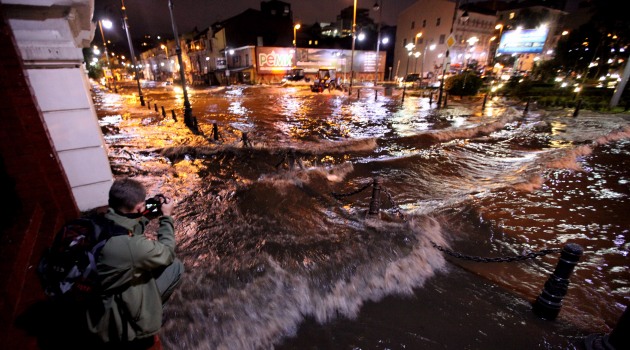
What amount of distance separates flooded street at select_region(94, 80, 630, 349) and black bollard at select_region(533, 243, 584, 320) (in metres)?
0.15

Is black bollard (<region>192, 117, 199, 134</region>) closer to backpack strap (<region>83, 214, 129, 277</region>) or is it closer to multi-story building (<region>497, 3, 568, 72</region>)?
backpack strap (<region>83, 214, 129, 277</region>)

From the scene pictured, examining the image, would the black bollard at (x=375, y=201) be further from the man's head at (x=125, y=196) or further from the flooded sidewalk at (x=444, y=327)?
the man's head at (x=125, y=196)

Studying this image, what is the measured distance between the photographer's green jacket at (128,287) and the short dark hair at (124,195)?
0.08 metres

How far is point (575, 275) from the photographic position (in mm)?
4555

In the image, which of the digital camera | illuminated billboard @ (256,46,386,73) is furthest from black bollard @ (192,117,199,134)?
illuminated billboard @ (256,46,386,73)

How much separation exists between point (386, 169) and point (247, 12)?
170ft

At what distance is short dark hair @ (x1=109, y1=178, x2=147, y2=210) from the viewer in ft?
7.03

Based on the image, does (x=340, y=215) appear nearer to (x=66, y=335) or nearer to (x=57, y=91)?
(x=66, y=335)

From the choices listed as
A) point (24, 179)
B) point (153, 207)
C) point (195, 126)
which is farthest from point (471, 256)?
point (195, 126)

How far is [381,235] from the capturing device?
5277mm

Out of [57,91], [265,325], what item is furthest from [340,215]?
[57,91]

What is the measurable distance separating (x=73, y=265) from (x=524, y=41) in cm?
4716

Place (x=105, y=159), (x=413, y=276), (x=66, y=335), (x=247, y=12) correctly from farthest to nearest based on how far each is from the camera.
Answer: (x=247, y=12) < (x=105, y=159) < (x=413, y=276) < (x=66, y=335)

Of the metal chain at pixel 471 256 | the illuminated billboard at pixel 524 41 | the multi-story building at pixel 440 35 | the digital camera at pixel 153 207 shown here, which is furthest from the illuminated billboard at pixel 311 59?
the digital camera at pixel 153 207
